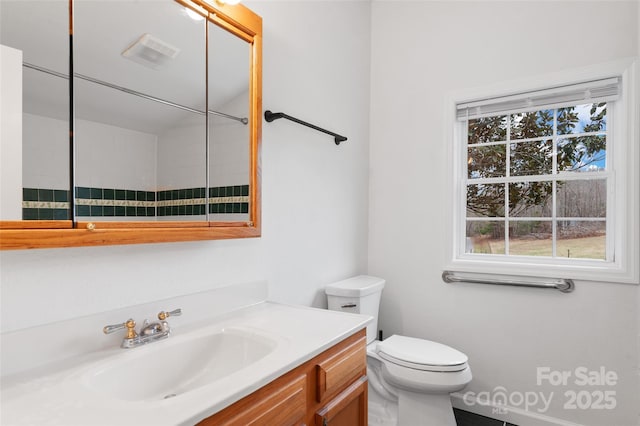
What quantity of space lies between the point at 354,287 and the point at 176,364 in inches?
45.9

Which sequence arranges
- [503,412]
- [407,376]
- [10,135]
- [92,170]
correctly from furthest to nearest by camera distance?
1. [503,412]
2. [407,376]
3. [92,170]
4. [10,135]

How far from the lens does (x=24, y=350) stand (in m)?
0.93

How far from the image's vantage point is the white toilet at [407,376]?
176 centimetres

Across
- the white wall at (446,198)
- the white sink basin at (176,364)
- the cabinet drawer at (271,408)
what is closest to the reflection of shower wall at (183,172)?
the white sink basin at (176,364)

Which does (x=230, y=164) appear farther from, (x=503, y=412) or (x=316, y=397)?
(x=503, y=412)

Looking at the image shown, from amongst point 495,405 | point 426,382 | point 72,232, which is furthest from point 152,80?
point 495,405

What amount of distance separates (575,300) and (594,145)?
878mm

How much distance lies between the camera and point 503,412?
217 cm

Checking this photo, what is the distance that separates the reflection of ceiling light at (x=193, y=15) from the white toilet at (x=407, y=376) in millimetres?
1427

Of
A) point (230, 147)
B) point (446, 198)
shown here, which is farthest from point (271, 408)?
point (446, 198)

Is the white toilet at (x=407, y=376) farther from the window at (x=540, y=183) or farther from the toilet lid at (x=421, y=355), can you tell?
the window at (x=540, y=183)

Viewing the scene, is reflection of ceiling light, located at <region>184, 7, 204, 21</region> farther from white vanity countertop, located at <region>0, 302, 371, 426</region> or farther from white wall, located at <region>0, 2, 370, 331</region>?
white vanity countertop, located at <region>0, 302, 371, 426</region>

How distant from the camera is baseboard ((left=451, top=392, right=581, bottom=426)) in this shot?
206cm

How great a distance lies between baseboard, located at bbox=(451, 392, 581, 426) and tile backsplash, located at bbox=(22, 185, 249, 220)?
1826 mm
